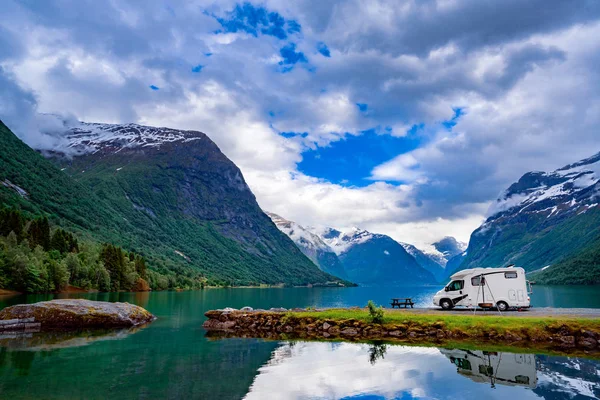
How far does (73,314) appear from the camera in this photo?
131 ft

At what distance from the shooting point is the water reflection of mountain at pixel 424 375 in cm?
1761

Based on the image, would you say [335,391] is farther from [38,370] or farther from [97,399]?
[38,370]

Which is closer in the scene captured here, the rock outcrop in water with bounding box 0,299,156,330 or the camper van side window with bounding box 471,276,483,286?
the rock outcrop in water with bounding box 0,299,156,330

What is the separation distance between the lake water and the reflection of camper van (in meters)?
0.05

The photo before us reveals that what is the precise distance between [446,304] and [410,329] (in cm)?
1116

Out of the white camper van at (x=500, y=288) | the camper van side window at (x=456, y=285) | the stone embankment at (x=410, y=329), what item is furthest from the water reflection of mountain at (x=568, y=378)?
the camper van side window at (x=456, y=285)

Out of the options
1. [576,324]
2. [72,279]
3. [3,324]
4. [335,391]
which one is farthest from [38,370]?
[72,279]

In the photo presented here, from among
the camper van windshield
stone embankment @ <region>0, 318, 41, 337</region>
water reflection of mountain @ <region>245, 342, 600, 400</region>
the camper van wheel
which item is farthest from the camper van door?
stone embankment @ <region>0, 318, 41, 337</region>

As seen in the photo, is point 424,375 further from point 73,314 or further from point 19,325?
point 19,325

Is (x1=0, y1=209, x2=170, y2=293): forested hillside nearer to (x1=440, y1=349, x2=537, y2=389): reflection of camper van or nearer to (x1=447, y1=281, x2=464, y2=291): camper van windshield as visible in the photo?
(x1=447, y1=281, x2=464, y2=291): camper van windshield

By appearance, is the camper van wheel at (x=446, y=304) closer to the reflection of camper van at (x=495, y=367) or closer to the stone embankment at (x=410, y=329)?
the stone embankment at (x=410, y=329)

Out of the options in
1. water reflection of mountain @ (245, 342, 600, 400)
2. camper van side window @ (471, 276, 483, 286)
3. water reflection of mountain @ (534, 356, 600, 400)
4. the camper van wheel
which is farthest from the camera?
the camper van wheel

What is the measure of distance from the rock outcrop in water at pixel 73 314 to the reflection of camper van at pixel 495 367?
3268cm

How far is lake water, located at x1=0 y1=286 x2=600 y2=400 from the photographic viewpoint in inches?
698
